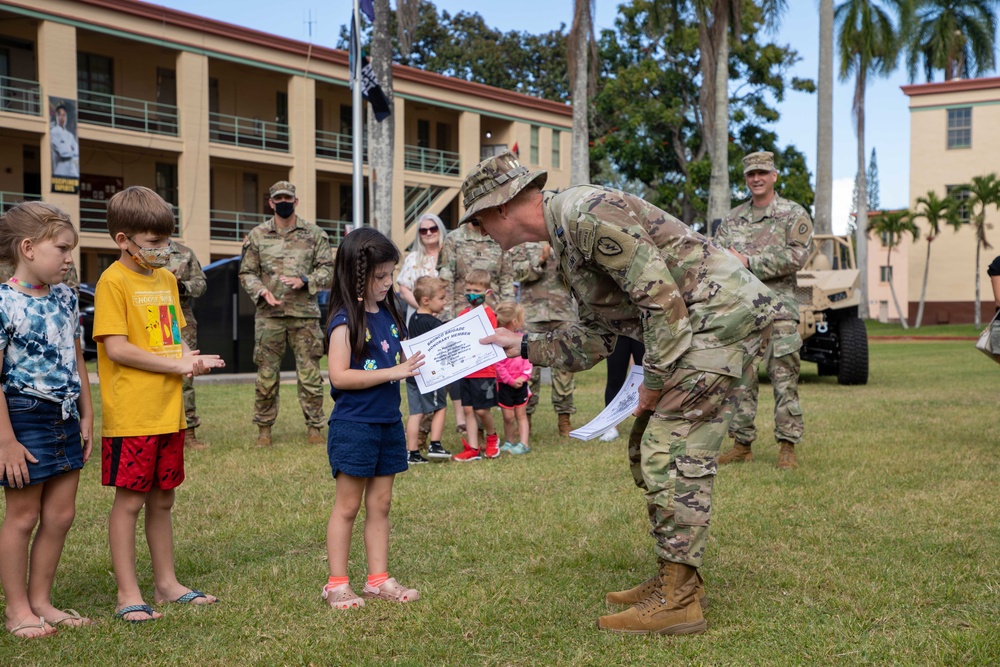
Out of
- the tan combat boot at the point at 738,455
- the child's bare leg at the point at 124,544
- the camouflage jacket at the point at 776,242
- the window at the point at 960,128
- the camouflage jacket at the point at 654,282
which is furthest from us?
the window at the point at 960,128

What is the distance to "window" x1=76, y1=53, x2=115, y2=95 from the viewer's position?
26.4 meters

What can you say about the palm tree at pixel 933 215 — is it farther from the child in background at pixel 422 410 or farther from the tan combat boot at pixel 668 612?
the tan combat boot at pixel 668 612

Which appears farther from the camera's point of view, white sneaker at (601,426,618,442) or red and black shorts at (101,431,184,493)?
white sneaker at (601,426,618,442)

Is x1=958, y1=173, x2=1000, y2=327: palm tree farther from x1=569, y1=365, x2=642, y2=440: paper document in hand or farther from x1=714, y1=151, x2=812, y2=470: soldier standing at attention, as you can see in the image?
x1=569, y1=365, x2=642, y2=440: paper document in hand

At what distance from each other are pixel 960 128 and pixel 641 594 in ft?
147

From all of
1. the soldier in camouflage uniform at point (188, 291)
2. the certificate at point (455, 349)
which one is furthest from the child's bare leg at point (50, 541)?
the soldier in camouflage uniform at point (188, 291)

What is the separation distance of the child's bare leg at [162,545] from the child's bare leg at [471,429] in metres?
3.71

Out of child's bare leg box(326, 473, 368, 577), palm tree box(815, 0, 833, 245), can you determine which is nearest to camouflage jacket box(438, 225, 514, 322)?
child's bare leg box(326, 473, 368, 577)

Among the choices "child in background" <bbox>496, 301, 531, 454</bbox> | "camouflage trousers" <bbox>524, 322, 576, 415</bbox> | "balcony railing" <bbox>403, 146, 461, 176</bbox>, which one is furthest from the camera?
"balcony railing" <bbox>403, 146, 461, 176</bbox>

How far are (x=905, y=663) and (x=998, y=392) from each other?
1002 cm

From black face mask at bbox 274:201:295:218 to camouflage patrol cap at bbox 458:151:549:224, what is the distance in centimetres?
465

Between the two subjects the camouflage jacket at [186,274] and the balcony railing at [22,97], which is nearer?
the camouflage jacket at [186,274]

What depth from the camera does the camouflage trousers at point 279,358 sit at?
26.7 feet

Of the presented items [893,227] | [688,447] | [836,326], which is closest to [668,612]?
[688,447]
